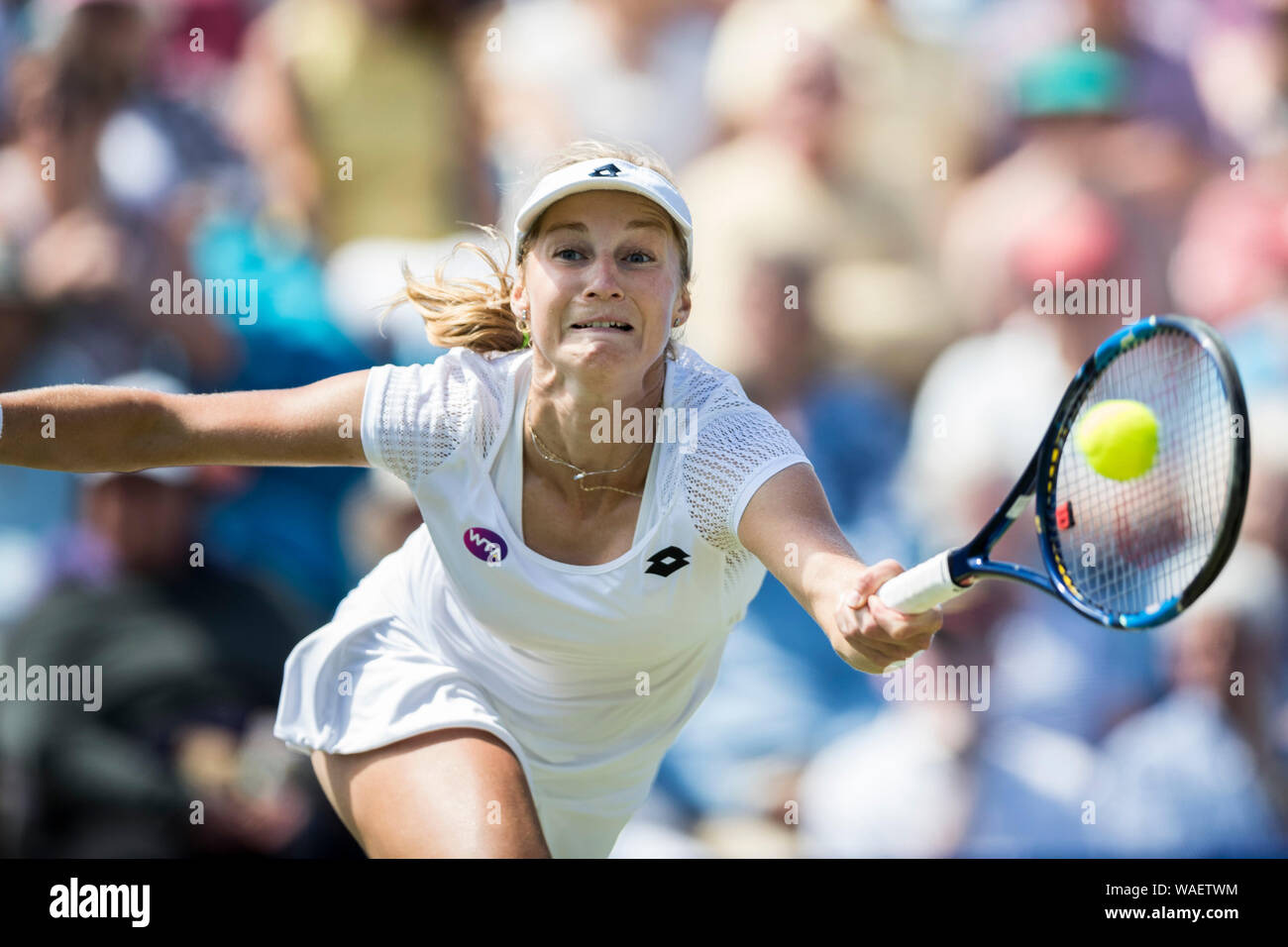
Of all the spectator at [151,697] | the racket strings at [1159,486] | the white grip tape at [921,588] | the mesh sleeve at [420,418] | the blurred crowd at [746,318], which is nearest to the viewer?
the white grip tape at [921,588]

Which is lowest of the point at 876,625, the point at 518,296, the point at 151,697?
the point at 151,697

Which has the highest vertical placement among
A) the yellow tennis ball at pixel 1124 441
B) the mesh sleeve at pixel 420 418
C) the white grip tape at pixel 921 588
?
the mesh sleeve at pixel 420 418

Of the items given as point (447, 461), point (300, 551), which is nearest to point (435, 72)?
point (300, 551)

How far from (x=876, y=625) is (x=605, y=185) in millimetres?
991

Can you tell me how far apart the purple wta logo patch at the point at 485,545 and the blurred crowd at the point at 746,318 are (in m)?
1.74

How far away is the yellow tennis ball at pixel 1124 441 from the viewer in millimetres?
2330

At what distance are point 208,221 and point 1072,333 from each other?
108 inches

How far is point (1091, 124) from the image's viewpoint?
16.8ft

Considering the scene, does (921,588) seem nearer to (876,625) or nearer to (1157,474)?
(876,625)

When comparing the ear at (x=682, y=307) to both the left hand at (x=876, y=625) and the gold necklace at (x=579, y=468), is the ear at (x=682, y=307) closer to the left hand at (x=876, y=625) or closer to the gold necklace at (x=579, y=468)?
the gold necklace at (x=579, y=468)

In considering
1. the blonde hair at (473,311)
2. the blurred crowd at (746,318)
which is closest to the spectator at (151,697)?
the blurred crowd at (746,318)

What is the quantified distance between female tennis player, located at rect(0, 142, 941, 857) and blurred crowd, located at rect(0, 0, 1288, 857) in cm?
138

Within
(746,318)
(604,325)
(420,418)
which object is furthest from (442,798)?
(746,318)

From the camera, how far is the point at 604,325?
288 cm
